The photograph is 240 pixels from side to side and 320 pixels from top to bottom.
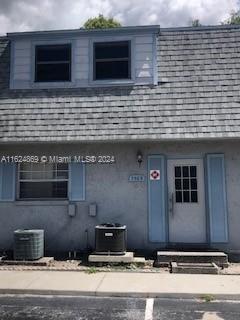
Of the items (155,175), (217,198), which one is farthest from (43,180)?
(217,198)

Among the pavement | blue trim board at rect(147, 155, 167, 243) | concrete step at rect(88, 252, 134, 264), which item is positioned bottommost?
the pavement

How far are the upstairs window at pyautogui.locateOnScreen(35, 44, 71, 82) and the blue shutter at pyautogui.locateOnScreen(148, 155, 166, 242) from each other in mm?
3622

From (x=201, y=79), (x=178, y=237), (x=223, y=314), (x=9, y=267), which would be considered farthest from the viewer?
(x=201, y=79)

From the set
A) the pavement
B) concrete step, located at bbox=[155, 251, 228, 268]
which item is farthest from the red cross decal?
the pavement

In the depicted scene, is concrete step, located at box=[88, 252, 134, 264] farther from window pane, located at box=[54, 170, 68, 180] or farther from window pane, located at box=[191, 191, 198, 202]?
window pane, located at box=[54, 170, 68, 180]

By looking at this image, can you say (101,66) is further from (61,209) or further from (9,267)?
(9,267)

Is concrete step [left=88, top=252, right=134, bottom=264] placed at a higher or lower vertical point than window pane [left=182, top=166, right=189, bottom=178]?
lower

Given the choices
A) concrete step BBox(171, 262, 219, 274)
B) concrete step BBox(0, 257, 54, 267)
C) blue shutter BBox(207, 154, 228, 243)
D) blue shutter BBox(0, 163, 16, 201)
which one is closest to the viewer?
concrete step BBox(171, 262, 219, 274)

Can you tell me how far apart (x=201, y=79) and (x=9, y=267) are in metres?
6.84

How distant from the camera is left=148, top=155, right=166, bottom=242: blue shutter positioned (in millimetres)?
10906

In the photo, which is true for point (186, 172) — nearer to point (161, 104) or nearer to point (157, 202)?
point (157, 202)

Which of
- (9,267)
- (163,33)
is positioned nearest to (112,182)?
(9,267)

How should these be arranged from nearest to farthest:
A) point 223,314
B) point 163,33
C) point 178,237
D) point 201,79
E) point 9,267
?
1. point 223,314
2. point 9,267
3. point 178,237
4. point 201,79
5. point 163,33

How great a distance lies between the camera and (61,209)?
11.2m
